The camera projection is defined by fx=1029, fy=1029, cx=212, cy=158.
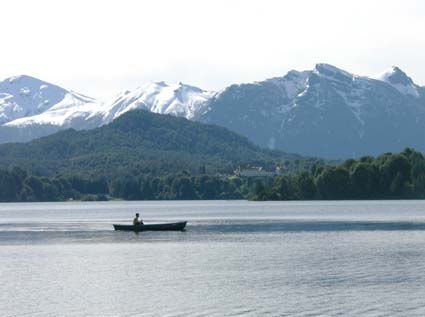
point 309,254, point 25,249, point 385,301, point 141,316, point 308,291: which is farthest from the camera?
point 25,249

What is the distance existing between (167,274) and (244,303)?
21520 mm

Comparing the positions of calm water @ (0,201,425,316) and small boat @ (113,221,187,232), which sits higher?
small boat @ (113,221,187,232)

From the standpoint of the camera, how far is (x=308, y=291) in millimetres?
81000

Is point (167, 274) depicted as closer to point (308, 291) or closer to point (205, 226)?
point (308, 291)

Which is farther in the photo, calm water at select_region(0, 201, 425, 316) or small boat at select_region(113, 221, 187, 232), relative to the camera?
small boat at select_region(113, 221, 187, 232)

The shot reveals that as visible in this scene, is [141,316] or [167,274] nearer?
[141,316]

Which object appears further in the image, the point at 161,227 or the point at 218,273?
the point at 161,227

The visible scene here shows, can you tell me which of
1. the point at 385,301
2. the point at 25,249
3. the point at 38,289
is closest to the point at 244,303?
the point at 385,301

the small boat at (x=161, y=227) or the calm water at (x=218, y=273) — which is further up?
the small boat at (x=161, y=227)

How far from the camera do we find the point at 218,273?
95.7 meters

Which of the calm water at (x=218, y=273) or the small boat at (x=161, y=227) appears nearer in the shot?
the calm water at (x=218, y=273)

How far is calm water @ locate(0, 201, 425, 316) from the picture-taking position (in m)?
74.2

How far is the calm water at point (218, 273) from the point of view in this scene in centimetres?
7425

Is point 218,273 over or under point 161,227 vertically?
under
